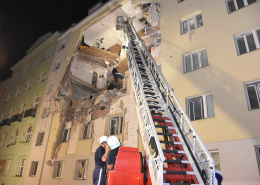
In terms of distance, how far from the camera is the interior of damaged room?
962cm

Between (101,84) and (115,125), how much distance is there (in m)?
8.03

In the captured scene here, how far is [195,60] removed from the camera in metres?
8.27

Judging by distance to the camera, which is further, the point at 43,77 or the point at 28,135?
the point at 43,77

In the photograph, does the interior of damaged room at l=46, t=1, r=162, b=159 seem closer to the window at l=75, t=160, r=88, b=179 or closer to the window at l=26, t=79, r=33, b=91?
the window at l=75, t=160, r=88, b=179

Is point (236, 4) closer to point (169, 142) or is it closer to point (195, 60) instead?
point (195, 60)

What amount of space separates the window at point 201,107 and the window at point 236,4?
414 cm

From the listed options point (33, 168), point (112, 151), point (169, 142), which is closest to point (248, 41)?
point (169, 142)

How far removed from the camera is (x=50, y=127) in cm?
1329

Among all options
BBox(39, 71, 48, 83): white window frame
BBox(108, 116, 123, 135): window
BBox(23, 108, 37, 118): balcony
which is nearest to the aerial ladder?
BBox(108, 116, 123, 135): window

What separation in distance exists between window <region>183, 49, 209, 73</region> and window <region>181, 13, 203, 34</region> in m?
1.52

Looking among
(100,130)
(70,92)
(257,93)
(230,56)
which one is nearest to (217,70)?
(230,56)

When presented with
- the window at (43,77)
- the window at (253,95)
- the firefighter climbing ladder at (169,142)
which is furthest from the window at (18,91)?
the window at (253,95)

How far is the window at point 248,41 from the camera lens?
6867mm

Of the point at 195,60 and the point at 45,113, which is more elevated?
the point at 195,60
